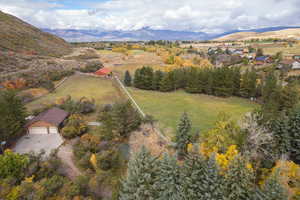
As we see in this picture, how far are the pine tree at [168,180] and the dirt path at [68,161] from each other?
12.3 metres

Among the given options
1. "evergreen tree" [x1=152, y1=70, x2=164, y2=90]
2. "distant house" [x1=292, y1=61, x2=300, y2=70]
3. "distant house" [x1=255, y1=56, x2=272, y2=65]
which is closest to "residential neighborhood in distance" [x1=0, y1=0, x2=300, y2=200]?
"evergreen tree" [x1=152, y1=70, x2=164, y2=90]

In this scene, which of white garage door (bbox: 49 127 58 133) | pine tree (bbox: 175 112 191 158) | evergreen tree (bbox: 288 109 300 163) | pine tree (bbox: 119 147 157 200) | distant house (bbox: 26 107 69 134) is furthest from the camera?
white garage door (bbox: 49 127 58 133)

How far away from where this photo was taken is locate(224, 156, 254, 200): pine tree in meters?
12.9

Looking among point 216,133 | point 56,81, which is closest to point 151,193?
point 216,133

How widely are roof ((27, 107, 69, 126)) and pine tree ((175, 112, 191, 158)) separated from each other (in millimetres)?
21440

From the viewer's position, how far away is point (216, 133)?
19.2m

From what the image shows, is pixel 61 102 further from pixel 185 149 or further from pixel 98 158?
pixel 185 149

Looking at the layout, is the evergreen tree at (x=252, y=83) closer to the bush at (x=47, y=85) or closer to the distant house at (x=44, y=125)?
the distant house at (x=44, y=125)

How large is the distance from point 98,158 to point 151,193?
31.1 ft

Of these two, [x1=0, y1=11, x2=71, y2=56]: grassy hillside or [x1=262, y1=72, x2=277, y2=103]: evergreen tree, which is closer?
[x1=262, y1=72, x2=277, y2=103]: evergreen tree

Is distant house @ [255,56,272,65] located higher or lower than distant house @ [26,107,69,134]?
higher

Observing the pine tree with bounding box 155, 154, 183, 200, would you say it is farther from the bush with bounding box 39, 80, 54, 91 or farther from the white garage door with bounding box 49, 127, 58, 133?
the bush with bounding box 39, 80, 54, 91

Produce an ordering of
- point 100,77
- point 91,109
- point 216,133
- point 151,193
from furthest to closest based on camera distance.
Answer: point 100,77
point 91,109
point 216,133
point 151,193

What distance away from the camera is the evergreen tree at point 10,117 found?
24.2 m
